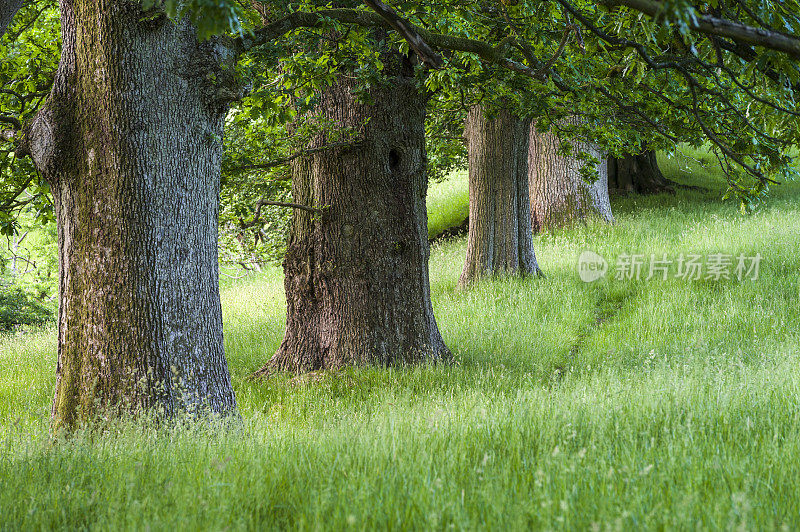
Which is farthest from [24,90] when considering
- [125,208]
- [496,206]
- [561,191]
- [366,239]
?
[561,191]

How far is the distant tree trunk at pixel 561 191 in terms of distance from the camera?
53.7 feet

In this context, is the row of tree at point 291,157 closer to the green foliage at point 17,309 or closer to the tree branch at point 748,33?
the tree branch at point 748,33

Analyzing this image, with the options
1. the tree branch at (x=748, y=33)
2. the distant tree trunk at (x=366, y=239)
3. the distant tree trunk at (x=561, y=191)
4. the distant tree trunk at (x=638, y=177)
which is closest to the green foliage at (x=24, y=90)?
the distant tree trunk at (x=366, y=239)

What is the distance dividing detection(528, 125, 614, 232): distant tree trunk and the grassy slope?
8223 mm

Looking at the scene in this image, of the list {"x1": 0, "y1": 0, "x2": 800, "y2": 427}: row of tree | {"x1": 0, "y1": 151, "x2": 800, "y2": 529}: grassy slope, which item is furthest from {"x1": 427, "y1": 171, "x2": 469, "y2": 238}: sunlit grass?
{"x1": 0, "y1": 151, "x2": 800, "y2": 529}: grassy slope

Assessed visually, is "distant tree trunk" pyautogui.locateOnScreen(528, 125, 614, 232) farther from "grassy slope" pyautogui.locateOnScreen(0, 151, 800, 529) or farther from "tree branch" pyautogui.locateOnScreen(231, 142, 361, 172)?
"tree branch" pyautogui.locateOnScreen(231, 142, 361, 172)

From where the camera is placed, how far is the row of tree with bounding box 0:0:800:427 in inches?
185

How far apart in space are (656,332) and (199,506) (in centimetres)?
721

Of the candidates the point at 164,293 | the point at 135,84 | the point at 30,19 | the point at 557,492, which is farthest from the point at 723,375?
the point at 30,19

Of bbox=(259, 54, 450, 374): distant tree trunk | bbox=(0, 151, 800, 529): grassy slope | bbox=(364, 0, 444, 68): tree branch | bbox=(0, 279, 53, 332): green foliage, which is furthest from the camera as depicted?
bbox=(0, 279, 53, 332): green foliage

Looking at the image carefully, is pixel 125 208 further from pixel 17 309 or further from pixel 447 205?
pixel 447 205

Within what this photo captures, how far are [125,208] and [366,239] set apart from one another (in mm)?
3055

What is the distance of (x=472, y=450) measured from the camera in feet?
12.0

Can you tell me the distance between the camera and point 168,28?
4863 millimetres
